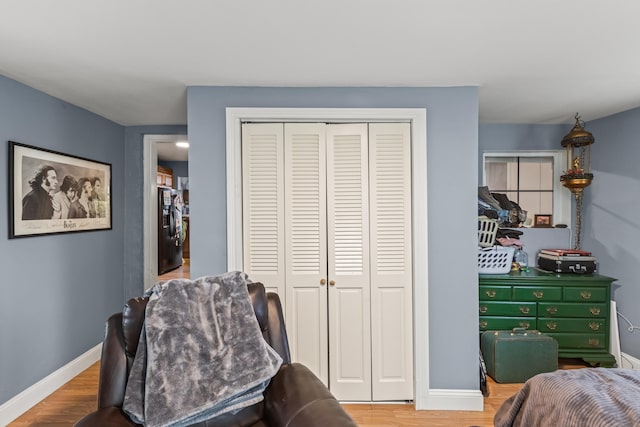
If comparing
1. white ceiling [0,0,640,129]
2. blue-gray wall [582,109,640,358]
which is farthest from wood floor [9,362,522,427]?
white ceiling [0,0,640,129]

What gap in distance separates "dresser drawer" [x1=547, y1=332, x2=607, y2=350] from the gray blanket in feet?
9.44

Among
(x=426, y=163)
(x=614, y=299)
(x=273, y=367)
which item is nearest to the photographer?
(x=273, y=367)

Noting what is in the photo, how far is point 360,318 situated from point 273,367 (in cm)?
123

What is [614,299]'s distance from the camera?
353 cm

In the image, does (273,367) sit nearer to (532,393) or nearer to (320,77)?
(532,393)

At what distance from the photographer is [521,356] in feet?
10.1

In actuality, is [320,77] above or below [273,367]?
above

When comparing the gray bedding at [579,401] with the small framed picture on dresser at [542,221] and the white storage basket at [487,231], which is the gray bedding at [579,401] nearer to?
the white storage basket at [487,231]

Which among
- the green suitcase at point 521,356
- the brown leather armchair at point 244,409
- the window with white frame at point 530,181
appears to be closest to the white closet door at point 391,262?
the green suitcase at point 521,356

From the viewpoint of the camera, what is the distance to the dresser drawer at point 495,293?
335 centimetres

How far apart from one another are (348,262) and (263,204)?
0.78 m

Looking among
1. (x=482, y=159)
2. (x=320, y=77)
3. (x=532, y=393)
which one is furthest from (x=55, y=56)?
(x=482, y=159)

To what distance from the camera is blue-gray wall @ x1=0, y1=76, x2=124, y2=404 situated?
2600mm

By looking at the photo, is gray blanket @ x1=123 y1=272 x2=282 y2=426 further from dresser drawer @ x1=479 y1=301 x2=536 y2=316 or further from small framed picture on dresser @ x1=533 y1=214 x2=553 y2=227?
small framed picture on dresser @ x1=533 y1=214 x2=553 y2=227
